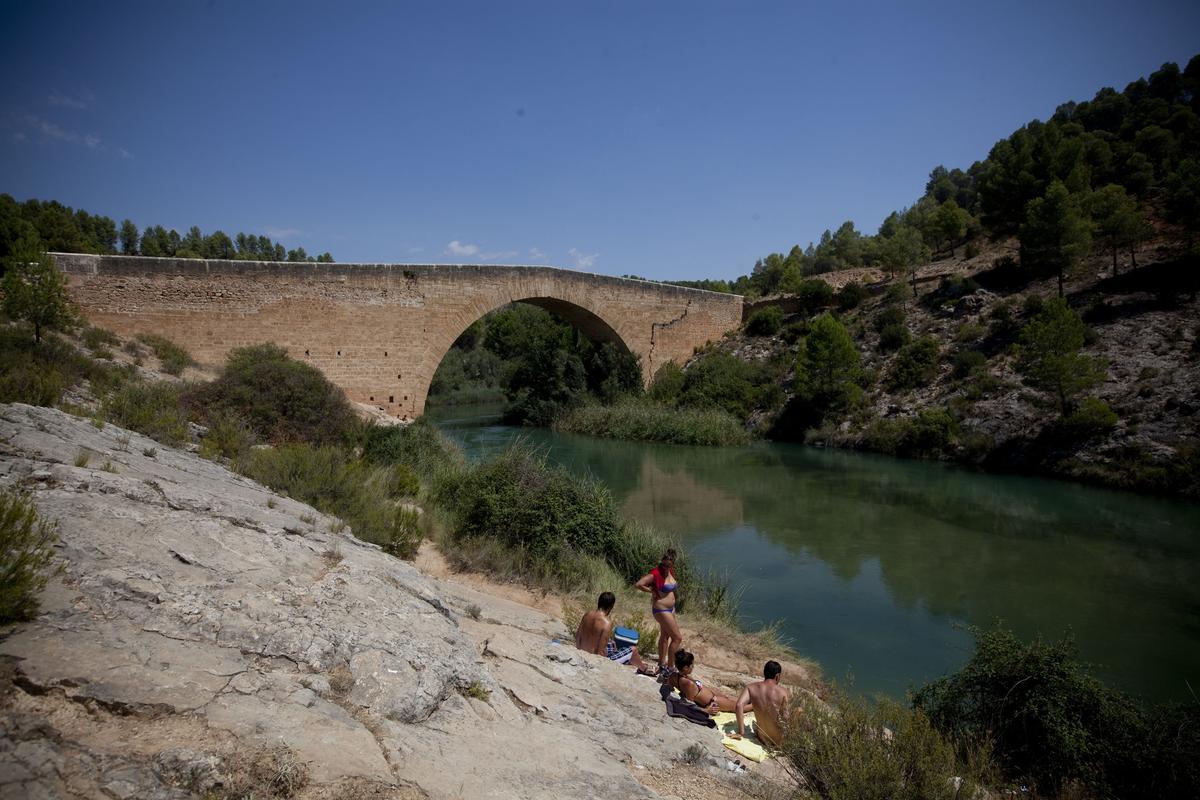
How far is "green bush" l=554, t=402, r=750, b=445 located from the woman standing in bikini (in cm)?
1446

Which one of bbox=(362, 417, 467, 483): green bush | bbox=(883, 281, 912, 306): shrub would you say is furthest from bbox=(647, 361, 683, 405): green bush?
bbox=(362, 417, 467, 483): green bush

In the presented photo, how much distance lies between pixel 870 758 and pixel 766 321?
75.9ft

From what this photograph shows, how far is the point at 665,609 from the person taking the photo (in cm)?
490

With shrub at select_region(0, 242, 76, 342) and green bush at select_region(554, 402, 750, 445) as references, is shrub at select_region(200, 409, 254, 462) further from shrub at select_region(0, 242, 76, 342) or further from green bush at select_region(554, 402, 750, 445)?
green bush at select_region(554, 402, 750, 445)

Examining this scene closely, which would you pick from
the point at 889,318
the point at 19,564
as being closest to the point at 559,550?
the point at 19,564

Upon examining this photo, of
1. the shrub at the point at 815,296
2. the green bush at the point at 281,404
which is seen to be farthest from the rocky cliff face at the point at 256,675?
the shrub at the point at 815,296

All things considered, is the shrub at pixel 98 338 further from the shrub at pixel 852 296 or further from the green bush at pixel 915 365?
the shrub at pixel 852 296

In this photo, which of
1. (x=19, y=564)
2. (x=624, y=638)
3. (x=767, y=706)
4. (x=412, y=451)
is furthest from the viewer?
(x=412, y=451)

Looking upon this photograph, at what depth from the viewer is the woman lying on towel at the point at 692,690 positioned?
3938 mm

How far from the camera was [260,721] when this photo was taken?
6.97 feet

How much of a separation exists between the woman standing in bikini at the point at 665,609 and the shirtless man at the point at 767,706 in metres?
0.77

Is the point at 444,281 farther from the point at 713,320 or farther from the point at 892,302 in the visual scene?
the point at 892,302

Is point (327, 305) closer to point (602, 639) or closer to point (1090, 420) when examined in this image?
point (602, 639)

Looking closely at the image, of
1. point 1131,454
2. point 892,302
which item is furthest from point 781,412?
point 1131,454
